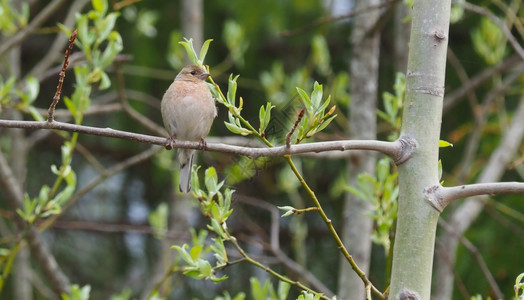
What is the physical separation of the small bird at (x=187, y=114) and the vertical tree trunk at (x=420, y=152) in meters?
1.70

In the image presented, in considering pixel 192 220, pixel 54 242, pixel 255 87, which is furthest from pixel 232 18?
pixel 54 242

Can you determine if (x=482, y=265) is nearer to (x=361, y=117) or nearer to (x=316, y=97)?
(x=361, y=117)

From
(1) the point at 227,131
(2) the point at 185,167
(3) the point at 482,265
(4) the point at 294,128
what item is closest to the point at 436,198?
(4) the point at 294,128

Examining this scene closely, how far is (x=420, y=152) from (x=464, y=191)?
0.16 metres

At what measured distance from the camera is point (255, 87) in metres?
5.14

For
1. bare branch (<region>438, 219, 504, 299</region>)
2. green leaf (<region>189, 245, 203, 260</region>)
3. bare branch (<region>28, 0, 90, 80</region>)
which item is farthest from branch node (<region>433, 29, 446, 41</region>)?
bare branch (<region>28, 0, 90, 80</region>)

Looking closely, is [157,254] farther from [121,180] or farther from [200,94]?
[200,94]

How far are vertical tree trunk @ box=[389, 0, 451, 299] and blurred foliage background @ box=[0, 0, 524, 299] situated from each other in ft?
8.22

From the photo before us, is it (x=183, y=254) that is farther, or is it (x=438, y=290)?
(x=438, y=290)

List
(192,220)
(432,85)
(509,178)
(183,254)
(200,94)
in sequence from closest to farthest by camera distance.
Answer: (432,85) → (183,254) → (200,94) → (509,178) → (192,220)

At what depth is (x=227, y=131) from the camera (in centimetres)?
561

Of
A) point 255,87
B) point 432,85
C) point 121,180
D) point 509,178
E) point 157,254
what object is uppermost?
point 432,85

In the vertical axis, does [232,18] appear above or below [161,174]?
above

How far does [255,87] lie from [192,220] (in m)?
1.36
